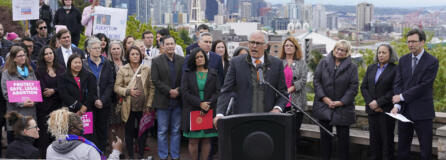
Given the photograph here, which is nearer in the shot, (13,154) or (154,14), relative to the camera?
(13,154)

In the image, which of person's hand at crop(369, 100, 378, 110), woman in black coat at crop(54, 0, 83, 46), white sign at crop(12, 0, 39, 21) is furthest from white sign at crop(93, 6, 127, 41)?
person's hand at crop(369, 100, 378, 110)

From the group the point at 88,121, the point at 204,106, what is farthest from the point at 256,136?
the point at 88,121

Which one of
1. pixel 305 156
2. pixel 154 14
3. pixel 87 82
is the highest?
pixel 154 14

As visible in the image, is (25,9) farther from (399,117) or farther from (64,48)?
(399,117)

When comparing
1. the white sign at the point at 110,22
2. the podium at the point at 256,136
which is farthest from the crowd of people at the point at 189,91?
the white sign at the point at 110,22

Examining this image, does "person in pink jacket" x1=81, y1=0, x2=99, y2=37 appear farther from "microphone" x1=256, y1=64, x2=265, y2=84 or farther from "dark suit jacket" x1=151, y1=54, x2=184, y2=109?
"microphone" x1=256, y1=64, x2=265, y2=84

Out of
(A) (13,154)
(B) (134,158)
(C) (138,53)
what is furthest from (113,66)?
(A) (13,154)

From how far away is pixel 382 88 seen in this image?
6602mm

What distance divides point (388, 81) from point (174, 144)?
9.33 ft

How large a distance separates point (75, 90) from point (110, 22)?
132 inches

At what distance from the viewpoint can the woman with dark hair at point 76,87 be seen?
6586 mm

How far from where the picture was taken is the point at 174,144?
696cm

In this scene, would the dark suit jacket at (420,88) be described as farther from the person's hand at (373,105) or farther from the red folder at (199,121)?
the red folder at (199,121)

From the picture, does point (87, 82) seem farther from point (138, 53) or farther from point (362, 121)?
point (362, 121)
